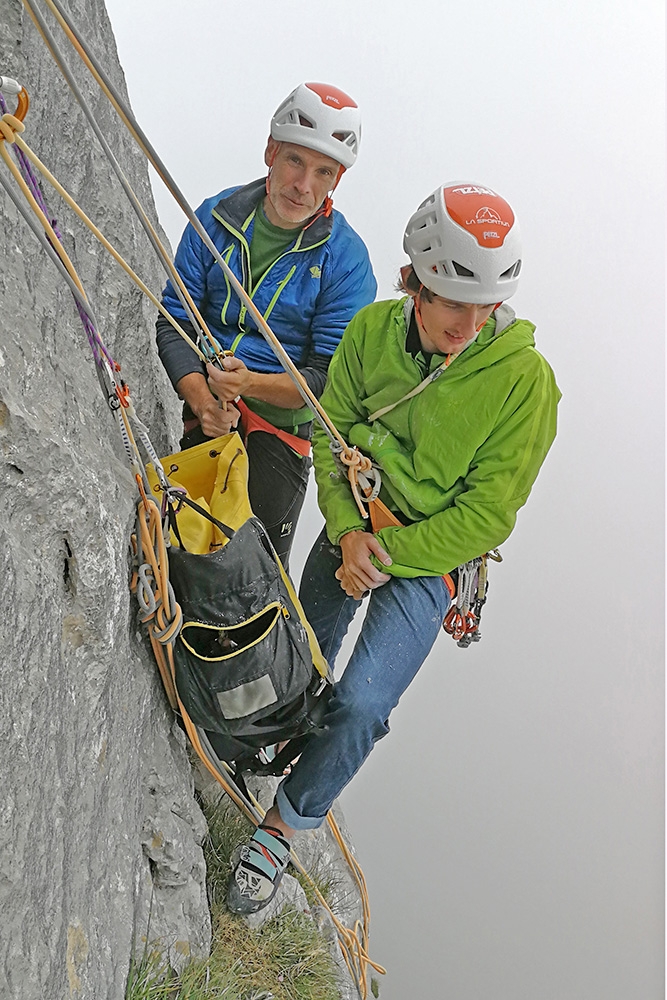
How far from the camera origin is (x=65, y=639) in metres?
1.00

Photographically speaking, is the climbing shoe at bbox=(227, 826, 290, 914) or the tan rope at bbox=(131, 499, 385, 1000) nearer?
the tan rope at bbox=(131, 499, 385, 1000)

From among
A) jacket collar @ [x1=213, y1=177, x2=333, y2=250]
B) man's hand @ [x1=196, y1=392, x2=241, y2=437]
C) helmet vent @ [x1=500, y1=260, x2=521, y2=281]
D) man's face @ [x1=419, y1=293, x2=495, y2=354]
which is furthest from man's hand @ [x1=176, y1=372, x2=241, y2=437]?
helmet vent @ [x1=500, y1=260, x2=521, y2=281]

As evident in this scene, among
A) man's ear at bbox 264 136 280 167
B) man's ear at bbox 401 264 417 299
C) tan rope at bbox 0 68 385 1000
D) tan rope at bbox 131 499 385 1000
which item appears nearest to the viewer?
tan rope at bbox 0 68 385 1000

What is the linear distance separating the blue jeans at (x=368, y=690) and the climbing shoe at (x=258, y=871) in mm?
66

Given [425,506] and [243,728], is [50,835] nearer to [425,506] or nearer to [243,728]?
[243,728]

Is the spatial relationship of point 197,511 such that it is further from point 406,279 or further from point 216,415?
point 406,279

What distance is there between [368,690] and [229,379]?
19.2 inches

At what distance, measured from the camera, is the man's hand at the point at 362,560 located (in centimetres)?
133

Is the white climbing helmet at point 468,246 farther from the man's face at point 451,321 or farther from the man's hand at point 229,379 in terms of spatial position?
the man's hand at point 229,379

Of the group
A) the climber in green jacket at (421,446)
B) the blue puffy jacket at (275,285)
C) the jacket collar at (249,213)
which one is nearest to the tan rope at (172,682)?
the climber in green jacket at (421,446)

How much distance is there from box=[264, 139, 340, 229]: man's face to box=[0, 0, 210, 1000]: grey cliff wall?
298 millimetres

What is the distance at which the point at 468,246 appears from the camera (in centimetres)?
115

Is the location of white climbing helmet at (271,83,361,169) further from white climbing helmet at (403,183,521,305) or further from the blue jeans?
the blue jeans

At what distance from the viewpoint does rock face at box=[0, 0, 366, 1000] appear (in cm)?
89
